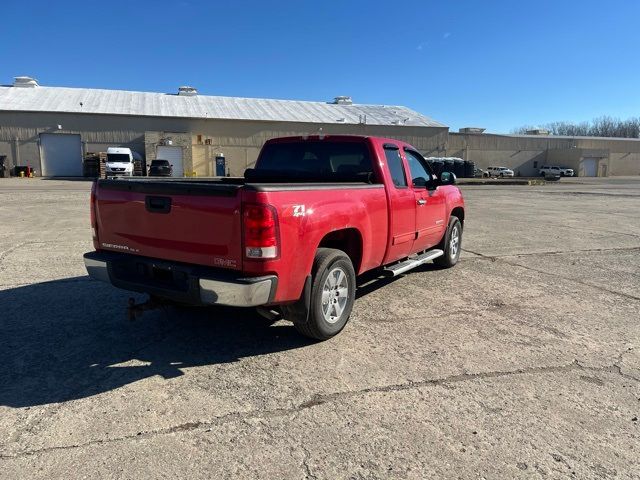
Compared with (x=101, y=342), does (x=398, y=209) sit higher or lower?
higher

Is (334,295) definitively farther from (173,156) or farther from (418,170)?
(173,156)

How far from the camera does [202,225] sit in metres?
3.70

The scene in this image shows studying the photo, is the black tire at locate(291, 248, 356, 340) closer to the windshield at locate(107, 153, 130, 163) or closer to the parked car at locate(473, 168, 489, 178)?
the windshield at locate(107, 153, 130, 163)

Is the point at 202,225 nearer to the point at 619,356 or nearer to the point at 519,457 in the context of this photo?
the point at 519,457

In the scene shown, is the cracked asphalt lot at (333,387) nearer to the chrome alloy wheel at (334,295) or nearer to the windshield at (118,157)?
the chrome alloy wheel at (334,295)

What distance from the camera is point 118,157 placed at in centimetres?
3628

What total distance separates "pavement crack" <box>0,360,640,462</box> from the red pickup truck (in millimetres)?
809

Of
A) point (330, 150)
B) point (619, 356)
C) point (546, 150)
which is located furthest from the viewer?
point (546, 150)

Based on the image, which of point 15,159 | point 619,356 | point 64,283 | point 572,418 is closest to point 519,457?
point 572,418

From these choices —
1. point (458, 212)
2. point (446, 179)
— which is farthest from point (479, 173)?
point (446, 179)

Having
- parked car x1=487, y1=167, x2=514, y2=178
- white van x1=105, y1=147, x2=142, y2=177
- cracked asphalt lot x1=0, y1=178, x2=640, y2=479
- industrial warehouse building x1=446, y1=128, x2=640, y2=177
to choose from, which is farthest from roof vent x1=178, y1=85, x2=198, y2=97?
cracked asphalt lot x1=0, y1=178, x2=640, y2=479

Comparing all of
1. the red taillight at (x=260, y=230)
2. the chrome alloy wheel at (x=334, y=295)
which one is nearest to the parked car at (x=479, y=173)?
the chrome alloy wheel at (x=334, y=295)

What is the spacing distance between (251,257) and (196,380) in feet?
3.42

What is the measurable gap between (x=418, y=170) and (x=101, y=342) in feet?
14.4
